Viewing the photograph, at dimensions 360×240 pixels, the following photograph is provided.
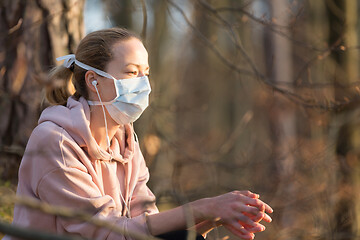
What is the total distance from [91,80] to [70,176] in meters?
0.64

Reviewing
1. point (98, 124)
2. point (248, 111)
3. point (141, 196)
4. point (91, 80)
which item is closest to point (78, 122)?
point (98, 124)

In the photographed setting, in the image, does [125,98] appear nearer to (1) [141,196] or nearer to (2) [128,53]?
(2) [128,53]

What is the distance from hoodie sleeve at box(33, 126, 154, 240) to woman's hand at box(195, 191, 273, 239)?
39 cm

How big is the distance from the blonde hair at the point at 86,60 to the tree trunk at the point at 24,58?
43.0 inches

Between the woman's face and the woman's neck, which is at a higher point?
the woman's face

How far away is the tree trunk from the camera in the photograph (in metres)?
4.13

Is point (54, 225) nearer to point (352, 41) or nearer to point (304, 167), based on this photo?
point (304, 167)

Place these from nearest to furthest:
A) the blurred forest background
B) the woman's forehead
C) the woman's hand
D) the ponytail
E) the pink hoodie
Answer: the woman's hand
the pink hoodie
the woman's forehead
the ponytail
the blurred forest background

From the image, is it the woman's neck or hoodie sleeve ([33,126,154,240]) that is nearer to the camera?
hoodie sleeve ([33,126,154,240])

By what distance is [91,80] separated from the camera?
2.91m

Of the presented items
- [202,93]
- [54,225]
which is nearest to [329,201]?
A: [54,225]

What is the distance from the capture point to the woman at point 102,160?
99.0 inches

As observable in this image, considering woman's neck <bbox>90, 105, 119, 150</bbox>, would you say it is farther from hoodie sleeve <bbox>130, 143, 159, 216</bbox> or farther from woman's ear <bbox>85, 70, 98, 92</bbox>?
hoodie sleeve <bbox>130, 143, 159, 216</bbox>

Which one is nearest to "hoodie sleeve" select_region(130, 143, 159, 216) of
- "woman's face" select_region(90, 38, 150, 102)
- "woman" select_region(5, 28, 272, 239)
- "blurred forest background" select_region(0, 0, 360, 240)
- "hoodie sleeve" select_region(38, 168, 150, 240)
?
"woman" select_region(5, 28, 272, 239)
